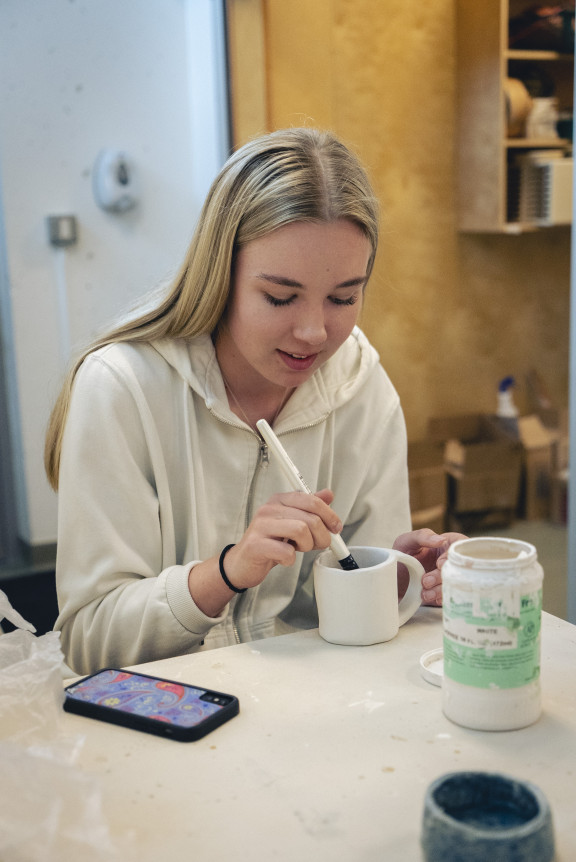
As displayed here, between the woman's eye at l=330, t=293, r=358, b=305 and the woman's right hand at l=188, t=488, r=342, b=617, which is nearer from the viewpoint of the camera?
the woman's right hand at l=188, t=488, r=342, b=617

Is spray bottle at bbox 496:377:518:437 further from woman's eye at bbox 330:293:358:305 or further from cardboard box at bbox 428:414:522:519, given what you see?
woman's eye at bbox 330:293:358:305

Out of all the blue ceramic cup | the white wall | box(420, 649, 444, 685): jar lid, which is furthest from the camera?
the white wall

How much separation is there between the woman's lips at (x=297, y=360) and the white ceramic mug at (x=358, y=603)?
0.30 meters

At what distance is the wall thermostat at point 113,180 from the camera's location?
2949mm

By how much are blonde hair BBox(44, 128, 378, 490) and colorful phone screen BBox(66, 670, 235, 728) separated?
1.46ft

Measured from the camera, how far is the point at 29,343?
2986mm

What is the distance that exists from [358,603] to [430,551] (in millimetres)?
252

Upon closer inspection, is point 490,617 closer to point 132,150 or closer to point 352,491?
point 352,491

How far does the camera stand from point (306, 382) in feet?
4.33

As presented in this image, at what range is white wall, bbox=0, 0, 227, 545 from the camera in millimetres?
2863

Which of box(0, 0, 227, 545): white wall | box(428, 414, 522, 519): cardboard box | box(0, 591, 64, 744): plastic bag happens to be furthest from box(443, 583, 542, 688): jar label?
box(428, 414, 522, 519): cardboard box

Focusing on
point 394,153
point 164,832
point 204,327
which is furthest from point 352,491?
point 394,153

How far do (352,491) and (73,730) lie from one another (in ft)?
2.11

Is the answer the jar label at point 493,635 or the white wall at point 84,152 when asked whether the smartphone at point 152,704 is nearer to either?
the jar label at point 493,635
